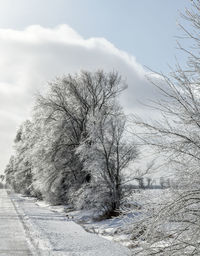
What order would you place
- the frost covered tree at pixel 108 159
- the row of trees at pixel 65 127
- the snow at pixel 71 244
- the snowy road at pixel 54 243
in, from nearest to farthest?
the snowy road at pixel 54 243, the snow at pixel 71 244, the frost covered tree at pixel 108 159, the row of trees at pixel 65 127

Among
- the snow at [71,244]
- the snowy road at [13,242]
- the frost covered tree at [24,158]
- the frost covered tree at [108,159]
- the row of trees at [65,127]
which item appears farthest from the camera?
the frost covered tree at [24,158]

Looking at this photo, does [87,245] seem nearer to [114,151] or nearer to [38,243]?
[38,243]

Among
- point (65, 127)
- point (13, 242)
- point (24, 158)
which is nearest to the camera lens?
point (13, 242)

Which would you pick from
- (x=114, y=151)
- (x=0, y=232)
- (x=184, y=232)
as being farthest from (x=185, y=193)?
(x=114, y=151)

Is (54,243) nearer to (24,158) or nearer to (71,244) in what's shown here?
(71,244)

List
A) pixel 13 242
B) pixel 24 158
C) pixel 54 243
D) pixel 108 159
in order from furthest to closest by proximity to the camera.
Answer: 1. pixel 24 158
2. pixel 108 159
3. pixel 54 243
4. pixel 13 242

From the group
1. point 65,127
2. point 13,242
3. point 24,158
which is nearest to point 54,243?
point 13,242

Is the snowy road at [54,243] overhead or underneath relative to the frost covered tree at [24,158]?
underneath

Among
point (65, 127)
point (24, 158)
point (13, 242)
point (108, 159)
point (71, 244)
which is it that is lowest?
point (71, 244)

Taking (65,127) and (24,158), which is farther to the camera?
(24,158)

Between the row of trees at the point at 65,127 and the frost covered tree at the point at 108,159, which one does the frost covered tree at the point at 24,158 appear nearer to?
the row of trees at the point at 65,127

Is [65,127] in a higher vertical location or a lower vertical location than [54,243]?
higher

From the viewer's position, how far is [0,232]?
1426 cm

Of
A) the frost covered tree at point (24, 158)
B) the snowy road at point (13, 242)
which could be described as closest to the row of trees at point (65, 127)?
the frost covered tree at point (24, 158)
